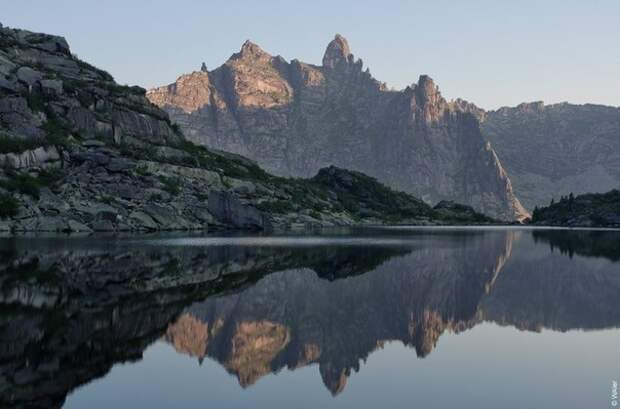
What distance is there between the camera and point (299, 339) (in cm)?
2956

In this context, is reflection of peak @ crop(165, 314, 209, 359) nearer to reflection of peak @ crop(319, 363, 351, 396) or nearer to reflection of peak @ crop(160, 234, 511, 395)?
reflection of peak @ crop(160, 234, 511, 395)

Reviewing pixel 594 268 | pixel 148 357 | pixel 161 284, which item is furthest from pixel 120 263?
pixel 594 268

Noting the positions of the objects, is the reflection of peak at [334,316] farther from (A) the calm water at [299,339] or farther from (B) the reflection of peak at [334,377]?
(A) the calm water at [299,339]

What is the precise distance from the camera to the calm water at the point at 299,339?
20.6 meters

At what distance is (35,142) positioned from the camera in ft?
550

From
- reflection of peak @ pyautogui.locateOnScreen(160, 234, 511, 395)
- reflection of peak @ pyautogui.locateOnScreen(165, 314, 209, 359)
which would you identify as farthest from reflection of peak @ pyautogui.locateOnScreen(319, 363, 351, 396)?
reflection of peak @ pyautogui.locateOnScreen(165, 314, 209, 359)

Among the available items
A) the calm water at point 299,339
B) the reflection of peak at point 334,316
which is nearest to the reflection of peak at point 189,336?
the calm water at point 299,339

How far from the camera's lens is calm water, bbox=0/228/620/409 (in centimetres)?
2064

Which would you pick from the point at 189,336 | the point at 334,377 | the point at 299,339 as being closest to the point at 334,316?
the point at 299,339

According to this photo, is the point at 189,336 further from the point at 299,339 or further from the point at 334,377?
the point at 334,377

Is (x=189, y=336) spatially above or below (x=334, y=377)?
below

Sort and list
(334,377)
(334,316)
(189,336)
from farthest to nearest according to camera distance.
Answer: (334,316) → (189,336) → (334,377)

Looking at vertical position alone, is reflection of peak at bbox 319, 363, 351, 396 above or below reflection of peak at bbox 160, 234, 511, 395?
above

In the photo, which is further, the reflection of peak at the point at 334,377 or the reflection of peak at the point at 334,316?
the reflection of peak at the point at 334,316
